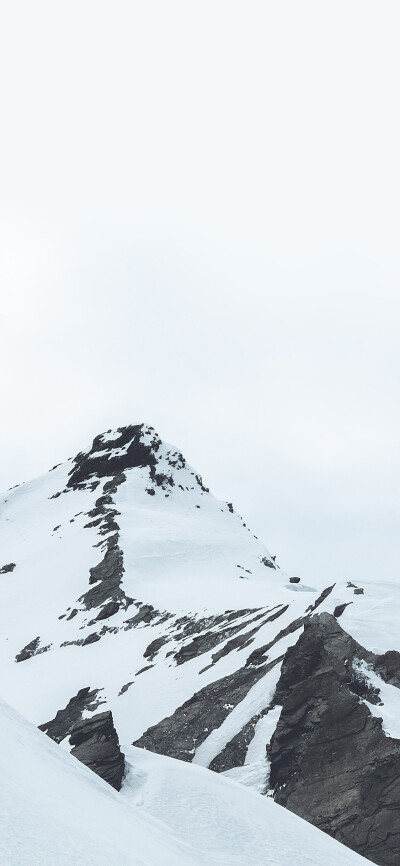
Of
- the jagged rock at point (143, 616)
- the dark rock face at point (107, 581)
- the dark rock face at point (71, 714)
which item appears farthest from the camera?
the dark rock face at point (107, 581)

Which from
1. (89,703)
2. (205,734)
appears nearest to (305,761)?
(205,734)

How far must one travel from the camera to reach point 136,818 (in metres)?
11.8

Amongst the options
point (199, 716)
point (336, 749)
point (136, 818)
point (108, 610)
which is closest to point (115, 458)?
point (108, 610)

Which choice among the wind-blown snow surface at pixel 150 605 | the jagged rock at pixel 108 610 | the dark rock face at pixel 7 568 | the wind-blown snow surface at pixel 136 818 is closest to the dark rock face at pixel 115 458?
the wind-blown snow surface at pixel 150 605

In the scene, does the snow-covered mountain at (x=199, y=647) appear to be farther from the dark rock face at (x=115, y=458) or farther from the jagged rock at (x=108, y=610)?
the dark rock face at (x=115, y=458)

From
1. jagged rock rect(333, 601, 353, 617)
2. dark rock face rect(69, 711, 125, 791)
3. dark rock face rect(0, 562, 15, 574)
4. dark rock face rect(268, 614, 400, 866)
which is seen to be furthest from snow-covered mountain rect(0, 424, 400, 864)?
dark rock face rect(69, 711, 125, 791)

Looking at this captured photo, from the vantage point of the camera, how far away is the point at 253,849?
13094mm

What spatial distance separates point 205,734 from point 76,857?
25.1 m

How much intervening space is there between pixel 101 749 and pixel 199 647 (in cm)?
2798

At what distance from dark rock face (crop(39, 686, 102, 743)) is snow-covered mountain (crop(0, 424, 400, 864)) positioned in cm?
14

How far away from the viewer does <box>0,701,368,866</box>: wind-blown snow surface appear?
8609 mm

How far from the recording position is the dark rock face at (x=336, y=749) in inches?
845

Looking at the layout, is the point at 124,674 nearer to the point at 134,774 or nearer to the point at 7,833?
the point at 134,774

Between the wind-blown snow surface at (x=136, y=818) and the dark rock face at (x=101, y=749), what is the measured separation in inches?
16.3
